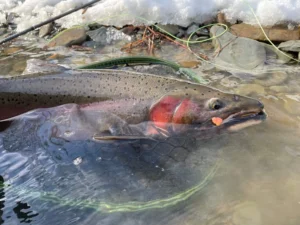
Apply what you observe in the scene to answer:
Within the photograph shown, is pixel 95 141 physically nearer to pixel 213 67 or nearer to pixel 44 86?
pixel 44 86

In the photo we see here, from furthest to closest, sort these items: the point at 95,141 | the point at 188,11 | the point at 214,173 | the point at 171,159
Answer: the point at 188,11, the point at 95,141, the point at 171,159, the point at 214,173

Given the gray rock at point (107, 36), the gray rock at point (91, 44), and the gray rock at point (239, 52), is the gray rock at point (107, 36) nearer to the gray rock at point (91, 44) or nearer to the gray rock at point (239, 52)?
the gray rock at point (91, 44)

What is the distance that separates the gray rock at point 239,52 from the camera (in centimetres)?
499

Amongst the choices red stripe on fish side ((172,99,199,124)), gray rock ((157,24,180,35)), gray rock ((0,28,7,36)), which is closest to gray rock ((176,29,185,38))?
gray rock ((157,24,180,35))

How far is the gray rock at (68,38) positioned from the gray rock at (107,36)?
0.17m

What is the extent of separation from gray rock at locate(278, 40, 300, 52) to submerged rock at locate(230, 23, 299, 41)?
0.65 feet

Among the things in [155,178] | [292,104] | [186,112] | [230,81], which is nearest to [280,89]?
[292,104]

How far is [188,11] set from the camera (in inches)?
254

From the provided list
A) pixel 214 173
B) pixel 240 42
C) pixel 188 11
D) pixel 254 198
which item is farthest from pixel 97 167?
pixel 188 11

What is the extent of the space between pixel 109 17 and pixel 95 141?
13.8ft

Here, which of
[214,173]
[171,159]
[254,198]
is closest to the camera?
[254,198]

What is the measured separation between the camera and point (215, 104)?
10.3 feet

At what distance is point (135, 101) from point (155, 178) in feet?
2.81

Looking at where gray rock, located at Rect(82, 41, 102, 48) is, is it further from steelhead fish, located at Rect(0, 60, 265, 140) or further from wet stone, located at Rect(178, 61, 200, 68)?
steelhead fish, located at Rect(0, 60, 265, 140)
